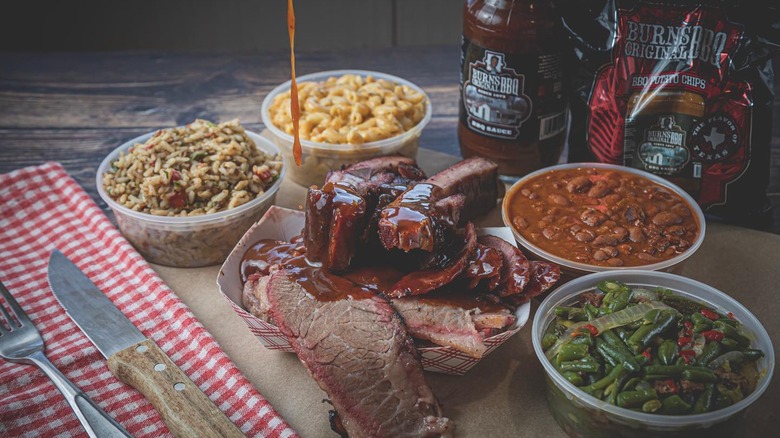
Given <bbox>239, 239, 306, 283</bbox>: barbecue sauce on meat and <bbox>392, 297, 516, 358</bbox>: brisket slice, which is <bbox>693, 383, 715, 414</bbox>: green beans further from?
<bbox>239, 239, 306, 283</bbox>: barbecue sauce on meat

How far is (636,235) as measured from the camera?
2898mm

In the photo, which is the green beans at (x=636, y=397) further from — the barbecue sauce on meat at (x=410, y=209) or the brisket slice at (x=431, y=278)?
the barbecue sauce on meat at (x=410, y=209)

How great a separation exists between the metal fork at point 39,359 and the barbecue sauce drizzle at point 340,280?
2.43 feet

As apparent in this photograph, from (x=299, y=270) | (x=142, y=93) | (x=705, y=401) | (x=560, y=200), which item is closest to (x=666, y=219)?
(x=560, y=200)

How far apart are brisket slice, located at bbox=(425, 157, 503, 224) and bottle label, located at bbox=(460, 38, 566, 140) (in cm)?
27

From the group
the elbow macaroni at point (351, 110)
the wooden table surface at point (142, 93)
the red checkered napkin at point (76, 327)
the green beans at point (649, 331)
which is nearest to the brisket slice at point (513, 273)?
the green beans at point (649, 331)

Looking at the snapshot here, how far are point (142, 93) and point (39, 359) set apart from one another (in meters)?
2.77

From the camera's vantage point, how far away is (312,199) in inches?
104

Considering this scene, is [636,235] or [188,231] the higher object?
[636,235]

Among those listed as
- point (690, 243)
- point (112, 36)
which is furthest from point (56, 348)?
point (112, 36)

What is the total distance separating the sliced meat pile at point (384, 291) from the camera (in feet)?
7.73

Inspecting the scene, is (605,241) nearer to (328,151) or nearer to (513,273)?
(513,273)

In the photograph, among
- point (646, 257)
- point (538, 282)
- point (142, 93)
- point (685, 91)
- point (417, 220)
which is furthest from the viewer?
point (142, 93)

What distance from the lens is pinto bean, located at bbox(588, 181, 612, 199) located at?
3.12 m
